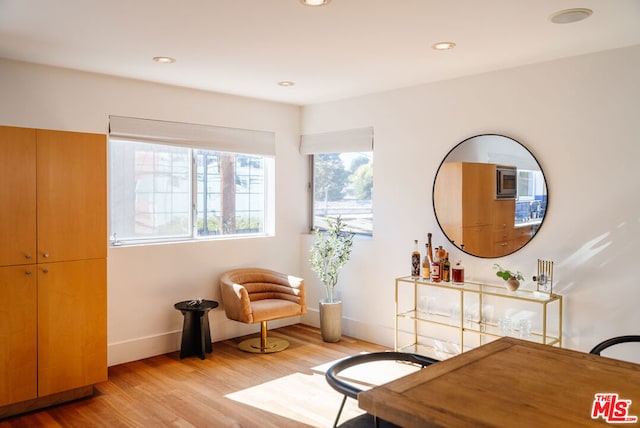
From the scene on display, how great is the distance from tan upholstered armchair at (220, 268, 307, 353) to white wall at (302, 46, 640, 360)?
0.97 meters

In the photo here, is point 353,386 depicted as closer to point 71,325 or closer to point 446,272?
point 446,272

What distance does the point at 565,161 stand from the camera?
11.7 ft

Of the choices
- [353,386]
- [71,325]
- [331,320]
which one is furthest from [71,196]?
[331,320]

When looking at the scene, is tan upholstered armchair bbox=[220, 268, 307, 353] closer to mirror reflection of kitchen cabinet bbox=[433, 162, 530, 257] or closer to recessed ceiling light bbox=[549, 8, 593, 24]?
mirror reflection of kitchen cabinet bbox=[433, 162, 530, 257]

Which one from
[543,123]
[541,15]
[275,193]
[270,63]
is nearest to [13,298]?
[270,63]

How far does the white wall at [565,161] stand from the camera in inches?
130

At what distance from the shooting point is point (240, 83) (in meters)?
4.42

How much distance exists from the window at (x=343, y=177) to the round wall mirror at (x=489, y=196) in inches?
37.1

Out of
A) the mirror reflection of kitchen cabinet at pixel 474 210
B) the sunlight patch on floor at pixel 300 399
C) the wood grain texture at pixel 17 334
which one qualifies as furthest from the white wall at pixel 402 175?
the sunlight patch on floor at pixel 300 399

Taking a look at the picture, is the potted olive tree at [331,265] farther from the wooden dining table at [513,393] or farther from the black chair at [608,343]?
the wooden dining table at [513,393]

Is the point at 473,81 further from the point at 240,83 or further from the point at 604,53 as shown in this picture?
the point at 240,83

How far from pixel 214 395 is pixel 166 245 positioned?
1557 mm

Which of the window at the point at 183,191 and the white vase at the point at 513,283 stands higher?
the window at the point at 183,191

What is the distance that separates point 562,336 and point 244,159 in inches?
134
